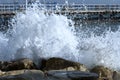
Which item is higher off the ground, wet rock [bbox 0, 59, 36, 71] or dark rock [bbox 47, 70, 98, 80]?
wet rock [bbox 0, 59, 36, 71]

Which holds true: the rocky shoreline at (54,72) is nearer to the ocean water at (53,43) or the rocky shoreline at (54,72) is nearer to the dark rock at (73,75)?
the dark rock at (73,75)

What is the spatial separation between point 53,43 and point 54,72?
448cm

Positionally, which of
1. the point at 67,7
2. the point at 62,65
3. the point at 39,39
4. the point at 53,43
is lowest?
the point at 62,65

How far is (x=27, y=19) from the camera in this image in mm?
14195

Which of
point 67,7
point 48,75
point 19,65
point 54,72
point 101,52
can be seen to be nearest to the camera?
point 48,75

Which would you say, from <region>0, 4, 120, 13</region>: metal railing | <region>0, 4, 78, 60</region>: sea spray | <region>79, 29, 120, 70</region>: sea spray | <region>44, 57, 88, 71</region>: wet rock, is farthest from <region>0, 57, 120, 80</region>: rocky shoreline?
<region>0, 4, 120, 13</region>: metal railing

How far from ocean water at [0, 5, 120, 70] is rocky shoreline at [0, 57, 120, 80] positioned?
1066 millimetres

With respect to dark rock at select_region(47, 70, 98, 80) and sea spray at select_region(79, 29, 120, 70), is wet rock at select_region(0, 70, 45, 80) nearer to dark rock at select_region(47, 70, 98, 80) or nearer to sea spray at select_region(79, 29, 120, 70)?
dark rock at select_region(47, 70, 98, 80)

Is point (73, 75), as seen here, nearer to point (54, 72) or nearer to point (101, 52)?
point (54, 72)

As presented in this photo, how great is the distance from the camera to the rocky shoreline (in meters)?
8.21

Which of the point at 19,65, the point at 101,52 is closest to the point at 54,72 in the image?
the point at 19,65

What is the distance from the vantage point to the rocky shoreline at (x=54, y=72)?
821 cm

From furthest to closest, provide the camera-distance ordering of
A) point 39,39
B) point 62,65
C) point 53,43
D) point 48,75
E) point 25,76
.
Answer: point 39,39, point 53,43, point 62,65, point 48,75, point 25,76

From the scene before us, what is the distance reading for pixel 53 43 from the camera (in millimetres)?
13023
